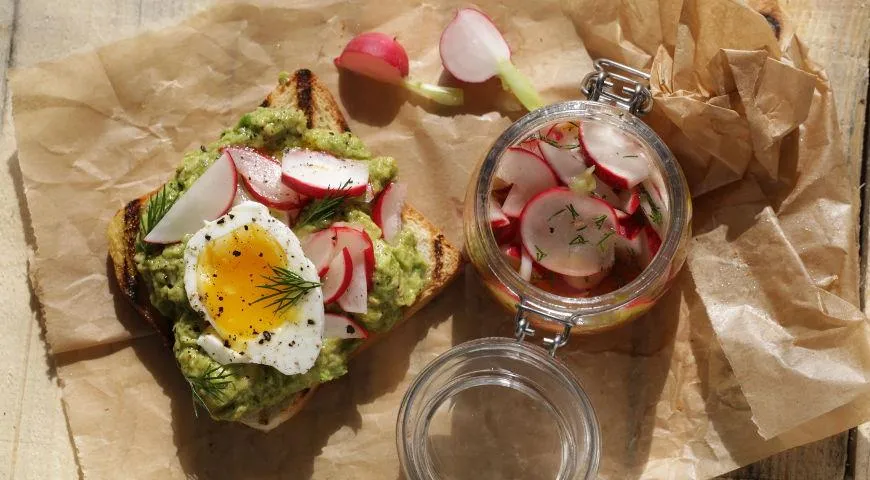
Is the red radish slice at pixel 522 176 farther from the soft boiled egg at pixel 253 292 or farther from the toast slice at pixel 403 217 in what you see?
the soft boiled egg at pixel 253 292

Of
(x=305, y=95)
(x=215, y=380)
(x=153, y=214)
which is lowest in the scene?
(x=215, y=380)

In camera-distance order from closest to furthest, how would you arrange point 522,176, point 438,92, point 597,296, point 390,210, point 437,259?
point 597,296 < point 522,176 < point 390,210 < point 437,259 < point 438,92

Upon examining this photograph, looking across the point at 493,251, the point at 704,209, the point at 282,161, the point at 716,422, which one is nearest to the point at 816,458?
the point at 716,422

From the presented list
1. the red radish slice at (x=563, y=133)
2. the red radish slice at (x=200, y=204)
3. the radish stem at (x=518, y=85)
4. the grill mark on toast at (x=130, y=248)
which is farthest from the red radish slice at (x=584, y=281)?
the grill mark on toast at (x=130, y=248)

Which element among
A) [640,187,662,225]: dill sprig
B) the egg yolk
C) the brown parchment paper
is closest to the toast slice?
the brown parchment paper

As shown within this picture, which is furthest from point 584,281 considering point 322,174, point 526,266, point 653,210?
point 322,174

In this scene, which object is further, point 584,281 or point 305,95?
point 305,95

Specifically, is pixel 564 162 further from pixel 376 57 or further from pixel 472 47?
Answer: pixel 376 57
